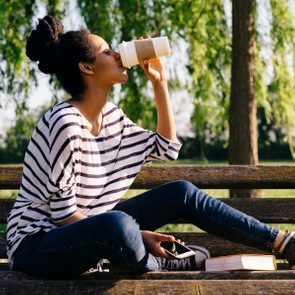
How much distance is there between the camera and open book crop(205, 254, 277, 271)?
2857 millimetres

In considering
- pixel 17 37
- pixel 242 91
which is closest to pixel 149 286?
pixel 242 91

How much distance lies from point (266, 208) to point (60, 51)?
1.24 meters

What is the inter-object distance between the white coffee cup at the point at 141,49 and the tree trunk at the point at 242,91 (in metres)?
3.86

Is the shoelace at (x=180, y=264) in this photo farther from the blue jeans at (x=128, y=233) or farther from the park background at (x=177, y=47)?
the park background at (x=177, y=47)

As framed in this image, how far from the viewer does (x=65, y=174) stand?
283 centimetres

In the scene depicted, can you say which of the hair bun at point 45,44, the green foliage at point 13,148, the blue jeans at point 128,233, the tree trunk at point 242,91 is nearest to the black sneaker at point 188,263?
the blue jeans at point 128,233

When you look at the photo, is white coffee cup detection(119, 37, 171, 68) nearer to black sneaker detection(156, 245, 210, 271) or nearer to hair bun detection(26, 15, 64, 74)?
hair bun detection(26, 15, 64, 74)

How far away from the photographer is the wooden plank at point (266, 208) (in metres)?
3.65

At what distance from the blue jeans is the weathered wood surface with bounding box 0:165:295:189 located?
0.56 metres

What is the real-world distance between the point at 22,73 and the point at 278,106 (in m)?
2.81

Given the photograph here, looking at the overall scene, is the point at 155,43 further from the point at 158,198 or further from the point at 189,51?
the point at 189,51

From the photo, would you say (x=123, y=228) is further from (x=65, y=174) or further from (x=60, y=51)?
(x=60, y=51)

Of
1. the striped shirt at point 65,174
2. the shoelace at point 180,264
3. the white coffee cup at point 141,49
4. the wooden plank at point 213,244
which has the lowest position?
the wooden plank at point 213,244

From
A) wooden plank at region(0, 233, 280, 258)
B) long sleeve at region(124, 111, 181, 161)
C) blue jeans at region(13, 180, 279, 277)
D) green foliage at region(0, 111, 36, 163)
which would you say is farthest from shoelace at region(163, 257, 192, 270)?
green foliage at region(0, 111, 36, 163)
